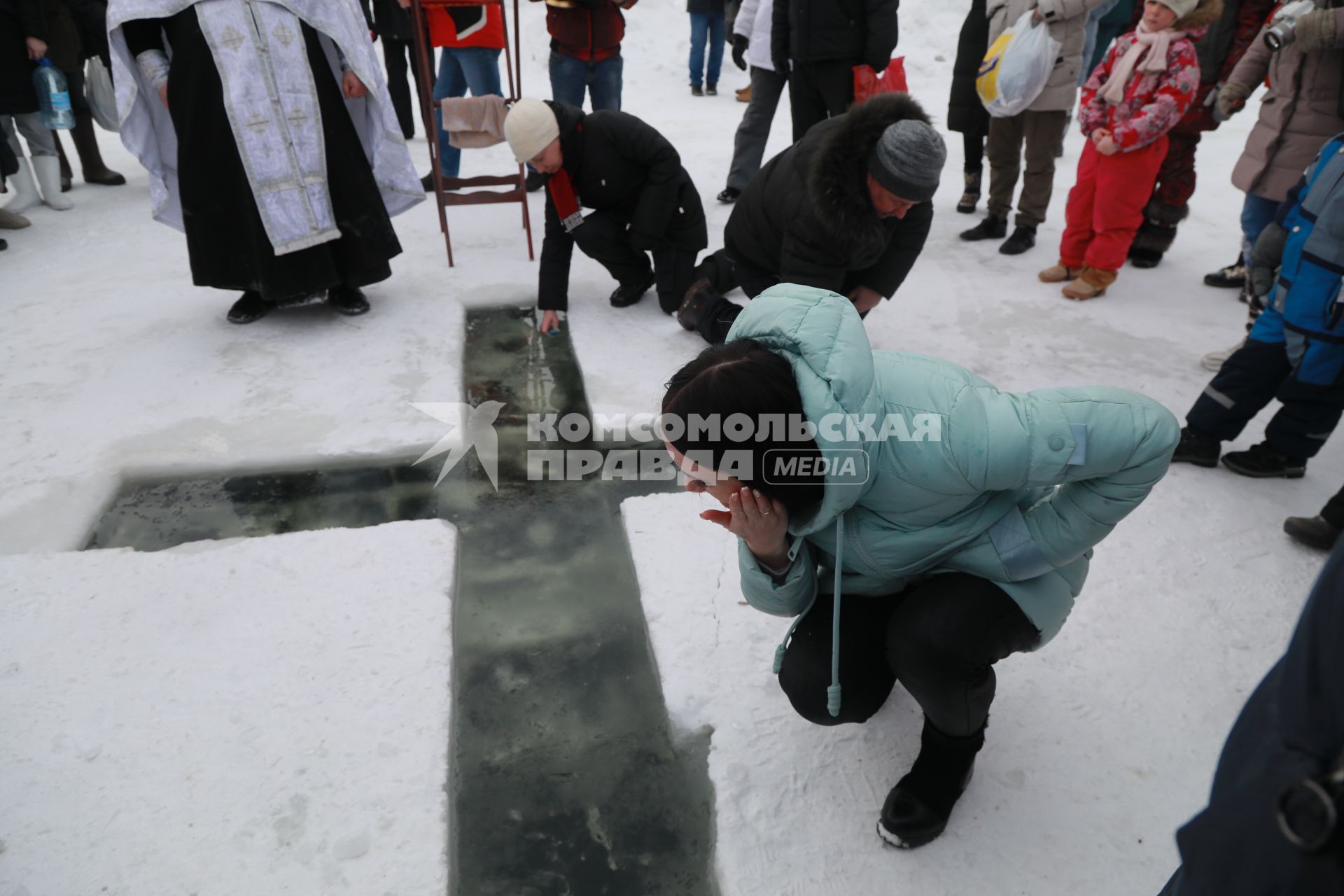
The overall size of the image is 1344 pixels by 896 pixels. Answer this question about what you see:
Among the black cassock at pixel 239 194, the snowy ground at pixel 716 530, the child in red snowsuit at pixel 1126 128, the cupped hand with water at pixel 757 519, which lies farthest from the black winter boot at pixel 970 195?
the cupped hand with water at pixel 757 519

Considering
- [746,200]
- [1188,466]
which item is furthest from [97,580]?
[1188,466]

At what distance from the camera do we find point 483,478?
2580 millimetres

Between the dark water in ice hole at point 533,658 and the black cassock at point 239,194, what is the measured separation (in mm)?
921

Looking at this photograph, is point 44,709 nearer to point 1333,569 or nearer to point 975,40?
point 1333,569

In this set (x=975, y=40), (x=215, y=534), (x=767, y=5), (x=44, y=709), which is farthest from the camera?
(x=767, y=5)

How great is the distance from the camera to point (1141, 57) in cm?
341

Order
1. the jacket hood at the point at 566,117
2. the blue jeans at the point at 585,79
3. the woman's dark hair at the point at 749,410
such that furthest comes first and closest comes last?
the blue jeans at the point at 585,79
the jacket hood at the point at 566,117
the woman's dark hair at the point at 749,410

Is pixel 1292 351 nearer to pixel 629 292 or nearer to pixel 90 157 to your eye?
pixel 629 292

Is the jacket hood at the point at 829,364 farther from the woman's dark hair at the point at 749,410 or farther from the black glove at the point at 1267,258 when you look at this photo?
the black glove at the point at 1267,258

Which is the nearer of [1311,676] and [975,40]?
[1311,676]

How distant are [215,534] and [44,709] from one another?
25.8 inches

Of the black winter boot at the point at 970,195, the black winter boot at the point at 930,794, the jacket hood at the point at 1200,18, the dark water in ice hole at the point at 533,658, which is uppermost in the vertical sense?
the jacket hood at the point at 1200,18

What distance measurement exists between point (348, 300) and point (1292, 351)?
331 centimetres

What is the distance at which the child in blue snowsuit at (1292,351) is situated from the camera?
7.22 ft
